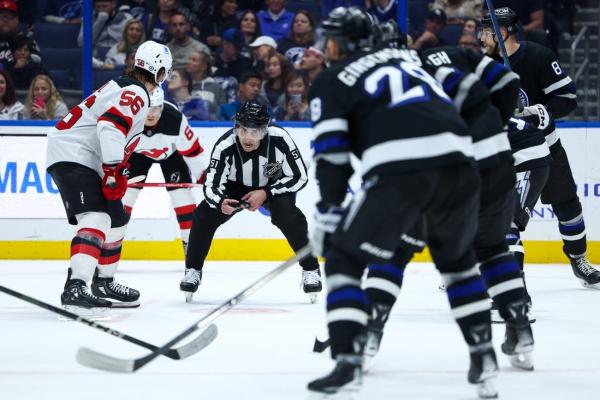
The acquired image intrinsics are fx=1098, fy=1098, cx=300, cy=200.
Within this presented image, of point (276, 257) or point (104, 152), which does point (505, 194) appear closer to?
point (104, 152)

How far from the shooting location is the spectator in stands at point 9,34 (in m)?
7.77

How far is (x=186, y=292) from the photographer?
17.3 ft

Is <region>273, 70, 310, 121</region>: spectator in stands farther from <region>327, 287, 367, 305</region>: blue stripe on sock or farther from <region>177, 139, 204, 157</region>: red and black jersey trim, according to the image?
<region>327, 287, 367, 305</region>: blue stripe on sock

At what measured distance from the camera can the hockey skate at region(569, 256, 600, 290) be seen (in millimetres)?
5902

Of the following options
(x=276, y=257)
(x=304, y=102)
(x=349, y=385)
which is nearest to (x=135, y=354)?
(x=349, y=385)

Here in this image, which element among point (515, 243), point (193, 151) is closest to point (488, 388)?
point (515, 243)

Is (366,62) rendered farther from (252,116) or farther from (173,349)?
(252,116)

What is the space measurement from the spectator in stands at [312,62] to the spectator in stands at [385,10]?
590mm

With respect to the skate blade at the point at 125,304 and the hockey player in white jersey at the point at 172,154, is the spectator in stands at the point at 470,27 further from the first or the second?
the skate blade at the point at 125,304

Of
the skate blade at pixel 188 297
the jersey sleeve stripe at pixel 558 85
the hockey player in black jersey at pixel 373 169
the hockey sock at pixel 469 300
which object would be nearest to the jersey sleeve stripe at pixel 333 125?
the hockey player in black jersey at pixel 373 169

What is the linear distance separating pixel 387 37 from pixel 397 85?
0.31 metres

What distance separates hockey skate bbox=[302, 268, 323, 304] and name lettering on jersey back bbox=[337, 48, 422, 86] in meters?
2.36

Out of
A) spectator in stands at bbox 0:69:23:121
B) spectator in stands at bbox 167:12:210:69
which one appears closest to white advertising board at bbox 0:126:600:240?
spectator in stands at bbox 0:69:23:121

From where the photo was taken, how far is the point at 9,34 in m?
7.91
